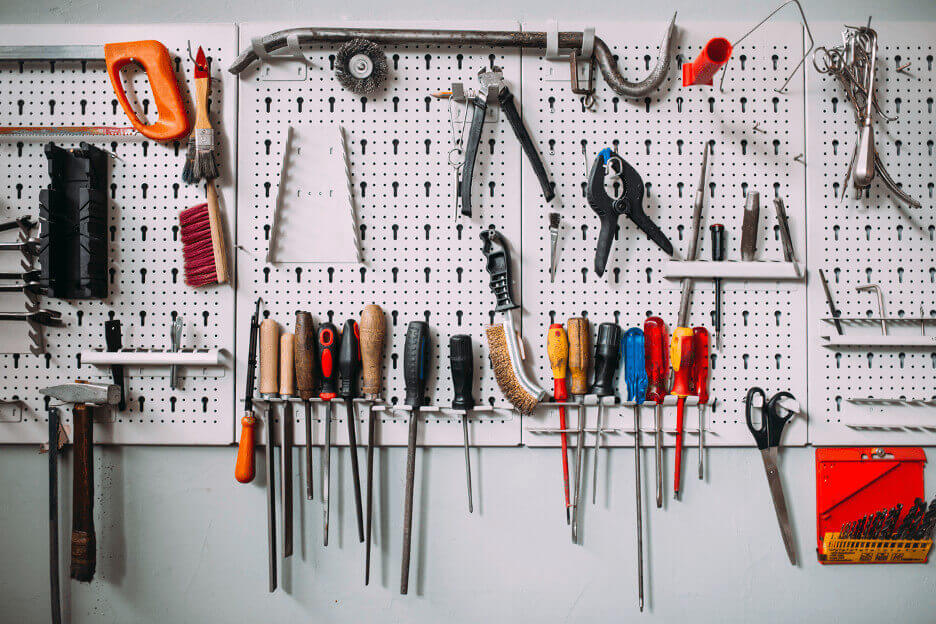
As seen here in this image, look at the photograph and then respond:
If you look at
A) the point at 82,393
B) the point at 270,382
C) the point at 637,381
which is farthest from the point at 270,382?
the point at 637,381

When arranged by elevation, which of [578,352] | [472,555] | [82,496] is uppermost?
[578,352]

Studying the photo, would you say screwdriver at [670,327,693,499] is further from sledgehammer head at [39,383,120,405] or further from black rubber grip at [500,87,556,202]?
sledgehammer head at [39,383,120,405]

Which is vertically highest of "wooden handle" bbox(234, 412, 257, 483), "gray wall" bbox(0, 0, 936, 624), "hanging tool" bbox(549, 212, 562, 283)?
"hanging tool" bbox(549, 212, 562, 283)

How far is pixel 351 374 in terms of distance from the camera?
144cm

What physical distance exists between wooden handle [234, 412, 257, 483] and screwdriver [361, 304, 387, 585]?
12.1 inches

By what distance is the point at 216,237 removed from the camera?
1.49m

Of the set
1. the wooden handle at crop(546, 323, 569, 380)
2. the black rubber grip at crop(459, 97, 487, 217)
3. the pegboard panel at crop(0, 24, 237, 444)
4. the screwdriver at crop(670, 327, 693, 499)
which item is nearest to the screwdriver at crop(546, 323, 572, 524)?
the wooden handle at crop(546, 323, 569, 380)

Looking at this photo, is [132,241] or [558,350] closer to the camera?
[558,350]

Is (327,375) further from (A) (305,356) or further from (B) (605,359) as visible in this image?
(B) (605,359)

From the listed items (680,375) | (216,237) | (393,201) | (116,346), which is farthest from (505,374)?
(116,346)

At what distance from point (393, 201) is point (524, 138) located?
15.6 inches

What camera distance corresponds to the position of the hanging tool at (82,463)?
1.44 m

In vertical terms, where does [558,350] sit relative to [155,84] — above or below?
below

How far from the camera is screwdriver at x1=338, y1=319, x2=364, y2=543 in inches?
56.7
